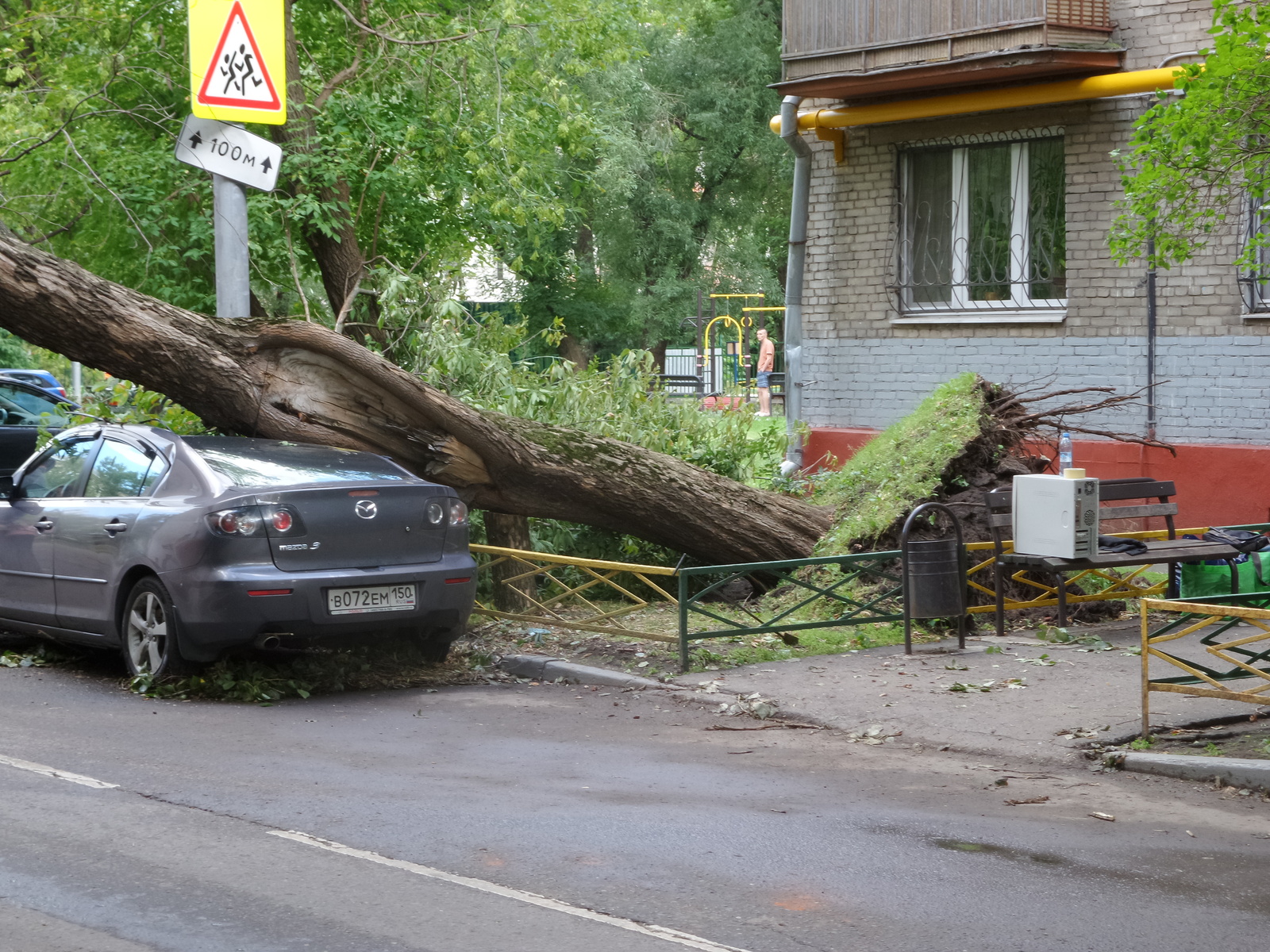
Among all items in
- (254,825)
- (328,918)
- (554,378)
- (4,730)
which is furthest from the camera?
(554,378)

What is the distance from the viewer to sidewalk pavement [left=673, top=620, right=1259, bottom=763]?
282 inches

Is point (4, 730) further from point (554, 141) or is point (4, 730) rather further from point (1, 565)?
point (554, 141)

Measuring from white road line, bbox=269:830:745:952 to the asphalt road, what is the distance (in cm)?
2

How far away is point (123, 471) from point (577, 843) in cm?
459

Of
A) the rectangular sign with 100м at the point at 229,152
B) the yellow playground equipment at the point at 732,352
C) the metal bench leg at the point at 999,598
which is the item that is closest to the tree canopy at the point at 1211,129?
the metal bench leg at the point at 999,598

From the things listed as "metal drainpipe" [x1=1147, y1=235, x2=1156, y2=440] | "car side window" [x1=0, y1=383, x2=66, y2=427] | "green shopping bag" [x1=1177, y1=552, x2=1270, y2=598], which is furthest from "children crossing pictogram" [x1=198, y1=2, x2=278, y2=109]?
"car side window" [x1=0, y1=383, x2=66, y2=427]

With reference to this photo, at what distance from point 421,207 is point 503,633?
26.1 ft

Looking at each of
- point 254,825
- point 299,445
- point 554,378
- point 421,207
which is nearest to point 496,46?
point 421,207

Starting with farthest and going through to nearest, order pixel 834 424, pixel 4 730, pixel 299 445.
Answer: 1. pixel 834 424
2. pixel 299 445
3. pixel 4 730

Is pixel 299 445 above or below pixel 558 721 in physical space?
above

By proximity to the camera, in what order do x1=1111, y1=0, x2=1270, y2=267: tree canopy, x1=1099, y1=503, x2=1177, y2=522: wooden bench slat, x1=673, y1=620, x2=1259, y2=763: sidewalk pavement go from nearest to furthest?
1. x1=1111, y1=0, x2=1270, y2=267: tree canopy
2. x1=673, y1=620, x2=1259, y2=763: sidewalk pavement
3. x1=1099, y1=503, x2=1177, y2=522: wooden bench slat

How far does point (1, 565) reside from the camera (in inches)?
364

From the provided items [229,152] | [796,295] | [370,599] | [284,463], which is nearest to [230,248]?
[229,152]

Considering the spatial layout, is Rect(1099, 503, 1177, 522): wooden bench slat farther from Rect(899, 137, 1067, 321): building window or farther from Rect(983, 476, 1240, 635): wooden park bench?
Rect(899, 137, 1067, 321): building window
